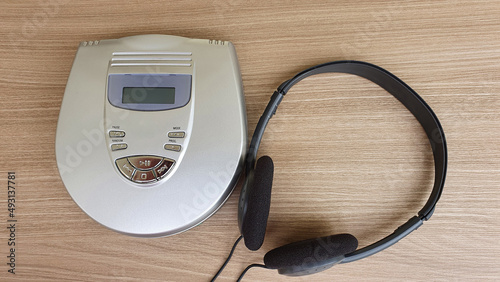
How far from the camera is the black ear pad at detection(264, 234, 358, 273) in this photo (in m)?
0.44

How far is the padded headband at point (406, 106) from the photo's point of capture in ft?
1.54

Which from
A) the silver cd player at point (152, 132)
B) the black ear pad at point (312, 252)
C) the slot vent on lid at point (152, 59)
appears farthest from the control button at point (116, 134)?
the black ear pad at point (312, 252)

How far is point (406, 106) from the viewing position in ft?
1.77

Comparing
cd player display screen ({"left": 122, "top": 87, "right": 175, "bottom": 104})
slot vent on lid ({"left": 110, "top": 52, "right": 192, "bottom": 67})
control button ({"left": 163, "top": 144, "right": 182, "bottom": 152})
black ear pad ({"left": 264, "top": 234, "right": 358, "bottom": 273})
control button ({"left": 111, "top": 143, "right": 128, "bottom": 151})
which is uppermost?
slot vent on lid ({"left": 110, "top": 52, "right": 192, "bottom": 67})

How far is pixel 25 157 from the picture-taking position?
21.5 inches

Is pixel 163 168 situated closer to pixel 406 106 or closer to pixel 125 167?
pixel 125 167

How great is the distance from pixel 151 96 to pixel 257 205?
214 millimetres

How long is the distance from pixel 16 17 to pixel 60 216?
1.12ft

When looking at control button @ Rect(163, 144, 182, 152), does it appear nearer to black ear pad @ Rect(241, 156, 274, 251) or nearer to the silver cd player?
the silver cd player

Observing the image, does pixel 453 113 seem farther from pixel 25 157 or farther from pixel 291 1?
pixel 25 157

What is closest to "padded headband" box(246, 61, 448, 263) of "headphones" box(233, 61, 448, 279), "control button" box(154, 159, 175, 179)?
"headphones" box(233, 61, 448, 279)

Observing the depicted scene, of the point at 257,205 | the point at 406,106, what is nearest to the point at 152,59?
the point at 257,205

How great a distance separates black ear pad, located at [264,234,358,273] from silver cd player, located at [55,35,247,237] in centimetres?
11

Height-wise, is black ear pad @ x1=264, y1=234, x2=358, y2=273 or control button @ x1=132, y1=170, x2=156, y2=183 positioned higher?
control button @ x1=132, y1=170, x2=156, y2=183
